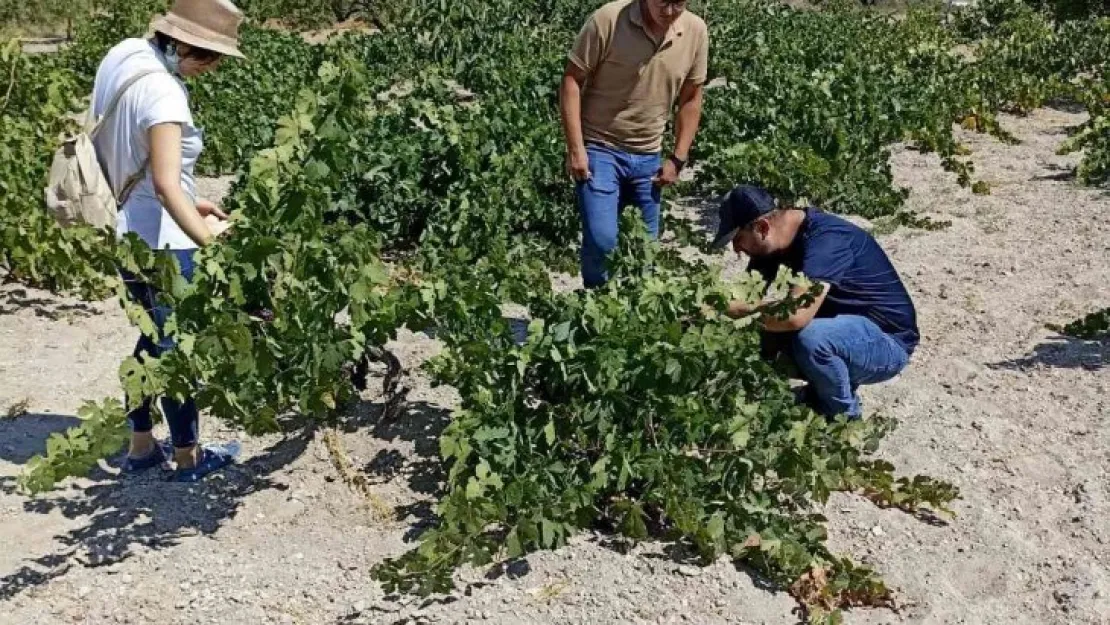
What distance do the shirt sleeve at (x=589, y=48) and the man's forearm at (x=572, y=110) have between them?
0.08 m

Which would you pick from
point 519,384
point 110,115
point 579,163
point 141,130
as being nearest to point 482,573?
point 519,384

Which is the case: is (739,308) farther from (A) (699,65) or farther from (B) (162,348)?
Result: (B) (162,348)

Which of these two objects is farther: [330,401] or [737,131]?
[737,131]

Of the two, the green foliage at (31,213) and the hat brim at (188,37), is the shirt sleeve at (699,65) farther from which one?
the green foliage at (31,213)

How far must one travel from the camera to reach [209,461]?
4.46 meters

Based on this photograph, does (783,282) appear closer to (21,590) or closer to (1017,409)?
(1017,409)

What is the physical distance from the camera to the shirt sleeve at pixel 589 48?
16.4ft

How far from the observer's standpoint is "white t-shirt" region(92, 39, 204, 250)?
370cm

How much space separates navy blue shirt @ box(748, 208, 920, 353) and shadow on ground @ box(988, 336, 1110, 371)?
1.31 meters

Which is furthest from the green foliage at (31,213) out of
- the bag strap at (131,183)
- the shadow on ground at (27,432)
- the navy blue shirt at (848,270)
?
the navy blue shirt at (848,270)

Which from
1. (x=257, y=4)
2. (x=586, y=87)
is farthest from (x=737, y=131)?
(x=257, y=4)

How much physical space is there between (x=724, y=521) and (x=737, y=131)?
558cm

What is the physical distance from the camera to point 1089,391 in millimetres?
5344

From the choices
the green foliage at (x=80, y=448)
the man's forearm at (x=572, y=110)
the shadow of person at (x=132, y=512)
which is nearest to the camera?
the green foliage at (x=80, y=448)
